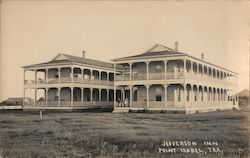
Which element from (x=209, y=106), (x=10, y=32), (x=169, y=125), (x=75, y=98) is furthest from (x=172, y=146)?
(x=75, y=98)

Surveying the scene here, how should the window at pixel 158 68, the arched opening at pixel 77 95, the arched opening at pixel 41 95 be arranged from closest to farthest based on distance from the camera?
1. the arched opening at pixel 41 95
2. the window at pixel 158 68
3. the arched opening at pixel 77 95

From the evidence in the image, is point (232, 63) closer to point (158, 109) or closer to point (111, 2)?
point (111, 2)

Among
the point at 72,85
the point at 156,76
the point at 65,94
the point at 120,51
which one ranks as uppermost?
the point at 120,51

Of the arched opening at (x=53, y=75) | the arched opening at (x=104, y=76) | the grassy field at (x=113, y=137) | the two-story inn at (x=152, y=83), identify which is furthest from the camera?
the arched opening at (x=104, y=76)

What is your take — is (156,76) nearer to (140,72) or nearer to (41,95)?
(140,72)

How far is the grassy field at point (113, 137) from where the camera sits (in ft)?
33.3

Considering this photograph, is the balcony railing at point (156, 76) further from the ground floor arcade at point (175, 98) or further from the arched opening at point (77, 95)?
the arched opening at point (77, 95)

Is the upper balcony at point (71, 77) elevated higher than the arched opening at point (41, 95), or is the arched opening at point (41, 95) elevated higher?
the upper balcony at point (71, 77)

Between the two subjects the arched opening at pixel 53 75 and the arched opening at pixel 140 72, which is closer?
the arched opening at pixel 140 72

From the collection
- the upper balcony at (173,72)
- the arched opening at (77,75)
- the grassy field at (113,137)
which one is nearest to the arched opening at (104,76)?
the arched opening at (77,75)

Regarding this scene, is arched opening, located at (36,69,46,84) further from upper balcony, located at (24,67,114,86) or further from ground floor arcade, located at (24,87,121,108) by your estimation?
ground floor arcade, located at (24,87,121,108)

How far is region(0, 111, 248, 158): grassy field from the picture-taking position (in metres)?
10.2

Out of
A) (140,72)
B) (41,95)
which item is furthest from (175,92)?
(41,95)

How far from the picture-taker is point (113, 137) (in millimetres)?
10891
